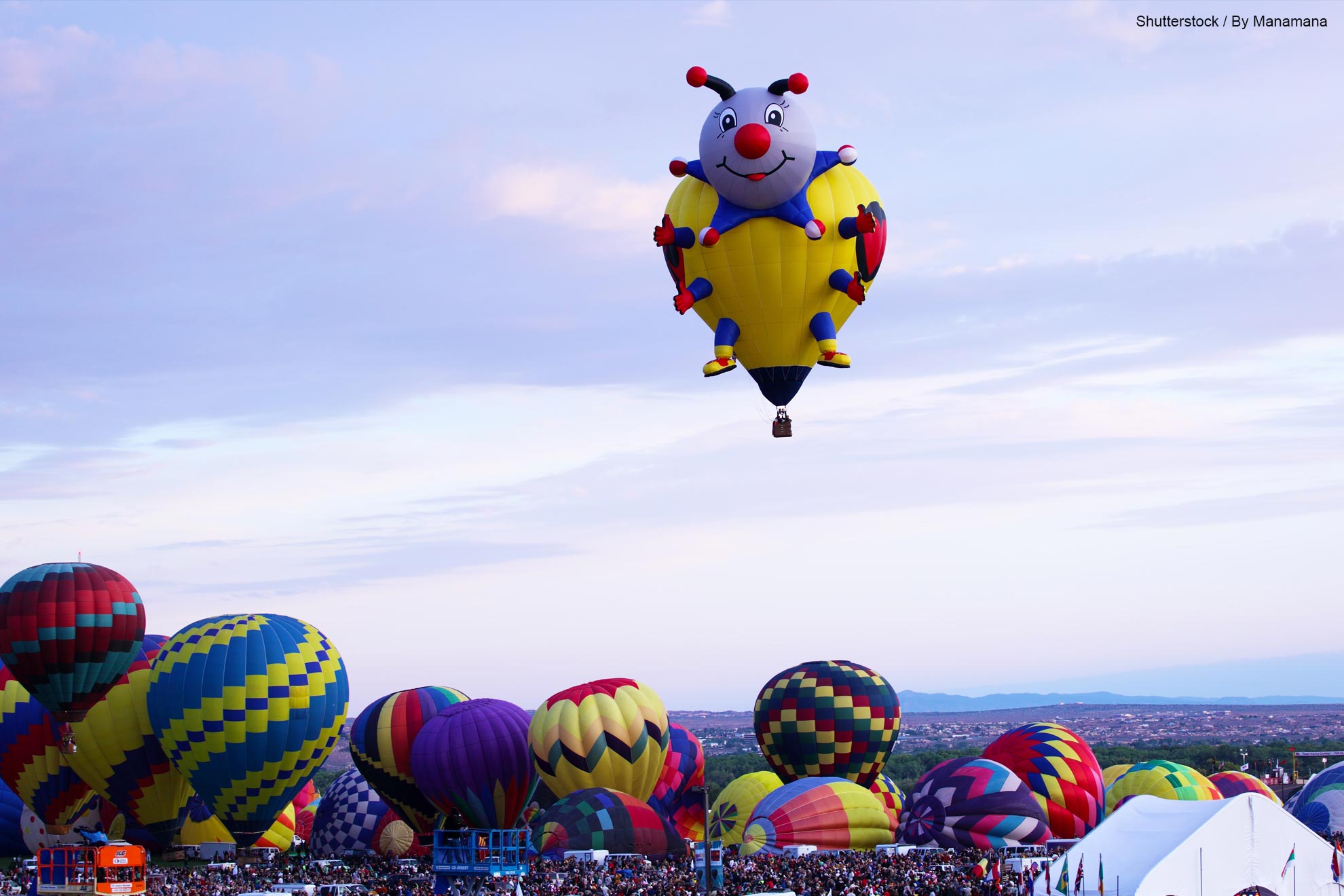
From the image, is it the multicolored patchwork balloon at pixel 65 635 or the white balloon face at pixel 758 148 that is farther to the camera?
the multicolored patchwork balloon at pixel 65 635

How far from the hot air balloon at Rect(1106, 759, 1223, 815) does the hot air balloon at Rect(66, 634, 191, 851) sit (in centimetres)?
2184

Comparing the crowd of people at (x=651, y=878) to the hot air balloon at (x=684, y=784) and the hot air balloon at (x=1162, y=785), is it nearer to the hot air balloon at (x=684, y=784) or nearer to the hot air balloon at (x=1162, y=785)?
the hot air balloon at (x=684, y=784)

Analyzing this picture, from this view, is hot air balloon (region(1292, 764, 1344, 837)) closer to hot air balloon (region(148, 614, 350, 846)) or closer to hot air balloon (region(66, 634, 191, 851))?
hot air balloon (region(148, 614, 350, 846))

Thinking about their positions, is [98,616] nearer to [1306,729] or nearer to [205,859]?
[205,859]

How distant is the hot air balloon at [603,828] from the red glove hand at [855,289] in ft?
37.0

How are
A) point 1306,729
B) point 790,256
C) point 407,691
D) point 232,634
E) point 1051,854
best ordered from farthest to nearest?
point 1306,729, point 407,691, point 232,634, point 1051,854, point 790,256

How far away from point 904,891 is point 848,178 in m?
11.9

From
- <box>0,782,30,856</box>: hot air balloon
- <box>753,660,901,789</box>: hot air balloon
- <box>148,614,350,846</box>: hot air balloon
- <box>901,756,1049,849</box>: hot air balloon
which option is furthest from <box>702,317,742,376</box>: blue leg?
<box>0,782,30,856</box>: hot air balloon

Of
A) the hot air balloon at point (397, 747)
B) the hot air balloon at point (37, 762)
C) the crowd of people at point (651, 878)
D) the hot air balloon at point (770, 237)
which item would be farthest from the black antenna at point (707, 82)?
the hot air balloon at point (37, 762)

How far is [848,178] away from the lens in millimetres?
28719

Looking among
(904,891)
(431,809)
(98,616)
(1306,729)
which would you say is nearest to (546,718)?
(431,809)

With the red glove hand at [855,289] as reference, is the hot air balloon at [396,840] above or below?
below

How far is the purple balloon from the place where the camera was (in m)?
37.0

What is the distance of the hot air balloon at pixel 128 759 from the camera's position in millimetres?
38219
